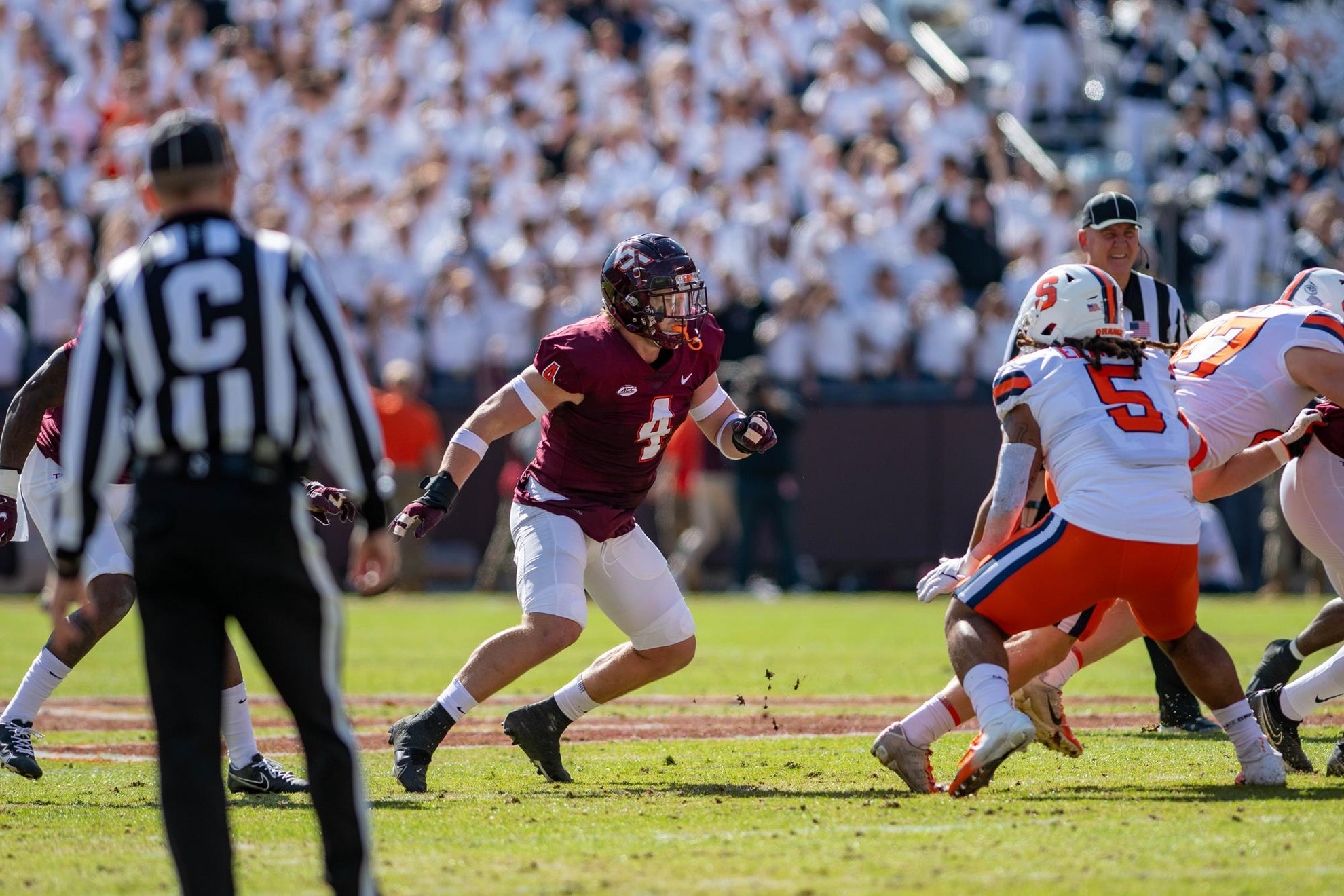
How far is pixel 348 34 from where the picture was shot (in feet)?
65.5

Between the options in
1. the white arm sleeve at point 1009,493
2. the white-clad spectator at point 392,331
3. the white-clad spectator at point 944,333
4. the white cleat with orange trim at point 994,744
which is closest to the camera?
the white cleat with orange trim at point 994,744

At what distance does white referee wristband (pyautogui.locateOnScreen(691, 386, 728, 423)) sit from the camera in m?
7.06

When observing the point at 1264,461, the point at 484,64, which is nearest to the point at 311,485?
the point at 1264,461

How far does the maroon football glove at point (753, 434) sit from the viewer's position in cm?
680

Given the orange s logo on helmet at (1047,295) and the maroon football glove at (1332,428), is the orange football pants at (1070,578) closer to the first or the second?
the orange s logo on helmet at (1047,295)

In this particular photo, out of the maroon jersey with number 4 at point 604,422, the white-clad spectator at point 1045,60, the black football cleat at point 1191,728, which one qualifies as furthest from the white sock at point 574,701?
the white-clad spectator at point 1045,60

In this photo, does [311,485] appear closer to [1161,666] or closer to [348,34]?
[1161,666]

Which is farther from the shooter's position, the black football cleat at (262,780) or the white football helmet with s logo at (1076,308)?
the black football cleat at (262,780)

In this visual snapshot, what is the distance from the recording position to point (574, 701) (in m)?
6.77

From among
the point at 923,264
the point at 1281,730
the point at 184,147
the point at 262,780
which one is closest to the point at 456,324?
→ the point at 923,264

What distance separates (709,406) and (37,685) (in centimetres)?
287

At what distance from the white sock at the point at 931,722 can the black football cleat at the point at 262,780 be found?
7.26 ft

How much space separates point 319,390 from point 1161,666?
506 centimetres

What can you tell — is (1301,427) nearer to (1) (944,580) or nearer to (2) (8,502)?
(1) (944,580)
